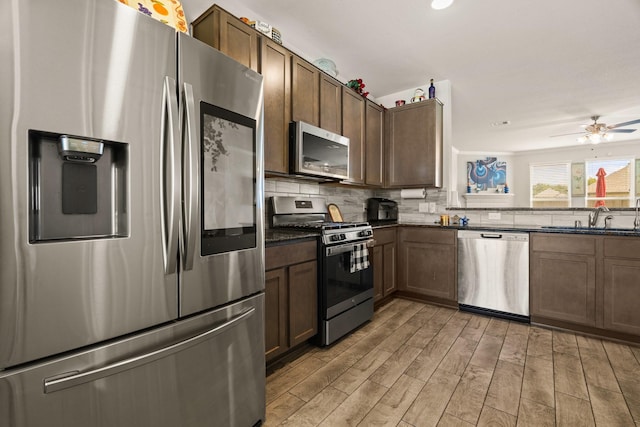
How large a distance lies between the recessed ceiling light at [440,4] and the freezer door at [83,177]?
2.11 meters

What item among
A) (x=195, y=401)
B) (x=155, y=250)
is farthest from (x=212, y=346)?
(x=155, y=250)

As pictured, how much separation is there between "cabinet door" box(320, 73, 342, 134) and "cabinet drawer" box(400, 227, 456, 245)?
→ 1423 millimetres

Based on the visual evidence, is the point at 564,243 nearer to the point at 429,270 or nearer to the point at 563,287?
the point at 563,287

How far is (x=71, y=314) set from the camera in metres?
0.85

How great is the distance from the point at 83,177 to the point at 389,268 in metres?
2.97

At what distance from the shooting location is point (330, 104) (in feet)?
9.39

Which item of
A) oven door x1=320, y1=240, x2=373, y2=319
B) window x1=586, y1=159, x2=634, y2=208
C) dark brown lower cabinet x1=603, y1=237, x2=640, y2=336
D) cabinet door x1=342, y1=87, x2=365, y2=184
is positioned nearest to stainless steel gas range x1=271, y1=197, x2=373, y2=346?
oven door x1=320, y1=240, x2=373, y2=319

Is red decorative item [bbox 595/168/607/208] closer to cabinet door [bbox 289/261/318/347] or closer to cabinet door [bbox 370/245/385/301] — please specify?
cabinet door [bbox 370/245/385/301]

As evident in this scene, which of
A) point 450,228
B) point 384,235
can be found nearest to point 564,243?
point 450,228

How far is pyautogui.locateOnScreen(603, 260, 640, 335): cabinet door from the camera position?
7.79 feet

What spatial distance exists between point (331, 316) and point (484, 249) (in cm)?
185

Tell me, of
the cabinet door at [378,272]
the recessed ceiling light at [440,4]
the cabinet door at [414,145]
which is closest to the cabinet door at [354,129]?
the cabinet door at [414,145]

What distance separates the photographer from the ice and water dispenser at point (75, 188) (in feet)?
2.72

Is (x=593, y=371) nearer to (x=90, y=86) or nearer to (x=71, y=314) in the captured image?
(x=71, y=314)
